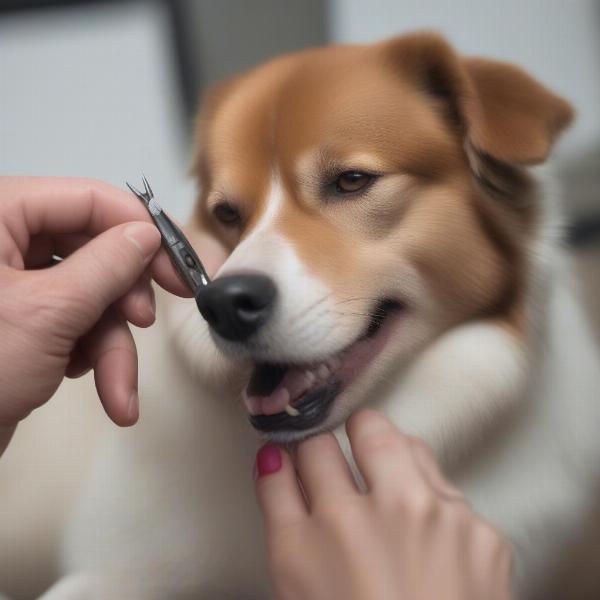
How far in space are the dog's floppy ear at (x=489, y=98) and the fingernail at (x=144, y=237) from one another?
292mm

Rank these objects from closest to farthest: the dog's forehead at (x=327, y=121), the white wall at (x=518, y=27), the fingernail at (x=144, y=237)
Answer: the fingernail at (x=144, y=237)
the dog's forehead at (x=327, y=121)
the white wall at (x=518, y=27)

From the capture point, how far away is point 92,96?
0.90 m

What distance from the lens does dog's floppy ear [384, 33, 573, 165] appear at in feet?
1.82

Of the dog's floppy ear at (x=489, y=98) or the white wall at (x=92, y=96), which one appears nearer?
the dog's floppy ear at (x=489, y=98)

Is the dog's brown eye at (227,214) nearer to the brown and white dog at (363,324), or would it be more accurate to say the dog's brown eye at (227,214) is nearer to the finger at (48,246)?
the brown and white dog at (363,324)

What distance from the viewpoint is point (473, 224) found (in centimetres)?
59

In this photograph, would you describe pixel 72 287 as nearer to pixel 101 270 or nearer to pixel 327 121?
pixel 101 270

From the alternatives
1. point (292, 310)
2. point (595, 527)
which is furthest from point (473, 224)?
point (595, 527)

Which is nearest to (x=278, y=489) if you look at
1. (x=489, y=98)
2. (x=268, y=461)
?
(x=268, y=461)

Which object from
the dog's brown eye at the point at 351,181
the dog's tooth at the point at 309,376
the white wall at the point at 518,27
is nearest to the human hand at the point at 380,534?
the dog's tooth at the point at 309,376

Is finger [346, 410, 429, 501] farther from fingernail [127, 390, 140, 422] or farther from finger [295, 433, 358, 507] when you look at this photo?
fingernail [127, 390, 140, 422]

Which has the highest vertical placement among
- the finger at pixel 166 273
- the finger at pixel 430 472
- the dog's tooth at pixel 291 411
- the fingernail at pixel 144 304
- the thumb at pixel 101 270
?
the thumb at pixel 101 270

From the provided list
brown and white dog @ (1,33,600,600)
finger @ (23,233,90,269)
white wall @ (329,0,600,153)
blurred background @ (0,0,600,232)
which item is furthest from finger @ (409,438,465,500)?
white wall @ (329,0,600,153)

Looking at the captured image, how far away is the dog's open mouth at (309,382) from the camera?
1.70 feet
